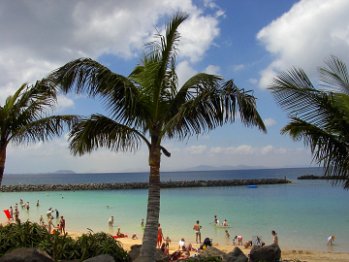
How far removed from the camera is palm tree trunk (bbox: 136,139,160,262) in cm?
802

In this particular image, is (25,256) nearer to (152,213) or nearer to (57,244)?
(57,244)

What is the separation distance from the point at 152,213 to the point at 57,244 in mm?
2995

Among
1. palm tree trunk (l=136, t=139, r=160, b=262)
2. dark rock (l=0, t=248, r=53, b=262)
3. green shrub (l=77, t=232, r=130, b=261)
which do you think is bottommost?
green shrub (l=77, t=232, r=130, b=261)

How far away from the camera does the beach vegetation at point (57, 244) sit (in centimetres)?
956

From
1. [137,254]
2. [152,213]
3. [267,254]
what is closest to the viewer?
[152,213]

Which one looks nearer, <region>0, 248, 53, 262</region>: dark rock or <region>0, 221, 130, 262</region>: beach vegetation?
<region>0, 248, 53, 262</region>: dark rock

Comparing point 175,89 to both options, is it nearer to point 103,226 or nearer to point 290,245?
point 290,245

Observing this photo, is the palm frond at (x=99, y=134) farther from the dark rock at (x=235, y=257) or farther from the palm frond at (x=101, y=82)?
the dark rock at (x=235, y=257)

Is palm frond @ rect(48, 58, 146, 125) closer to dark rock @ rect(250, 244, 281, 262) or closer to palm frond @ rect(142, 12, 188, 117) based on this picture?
palm frond @ rect(142, 12, 188, 117)

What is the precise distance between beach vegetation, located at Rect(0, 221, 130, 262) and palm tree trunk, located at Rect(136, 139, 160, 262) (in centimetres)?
209

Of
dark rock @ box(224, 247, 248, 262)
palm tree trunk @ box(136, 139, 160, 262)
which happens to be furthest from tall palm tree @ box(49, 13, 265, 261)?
dark rock @ box(224, 247, 248, 262)

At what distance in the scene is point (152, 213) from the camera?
26.7 ft

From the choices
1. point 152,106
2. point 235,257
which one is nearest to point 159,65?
point 152,106

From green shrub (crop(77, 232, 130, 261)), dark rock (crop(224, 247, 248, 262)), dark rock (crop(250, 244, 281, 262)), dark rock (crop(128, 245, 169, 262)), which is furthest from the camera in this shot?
dark rock (crop(250, 244, 281, 262))
